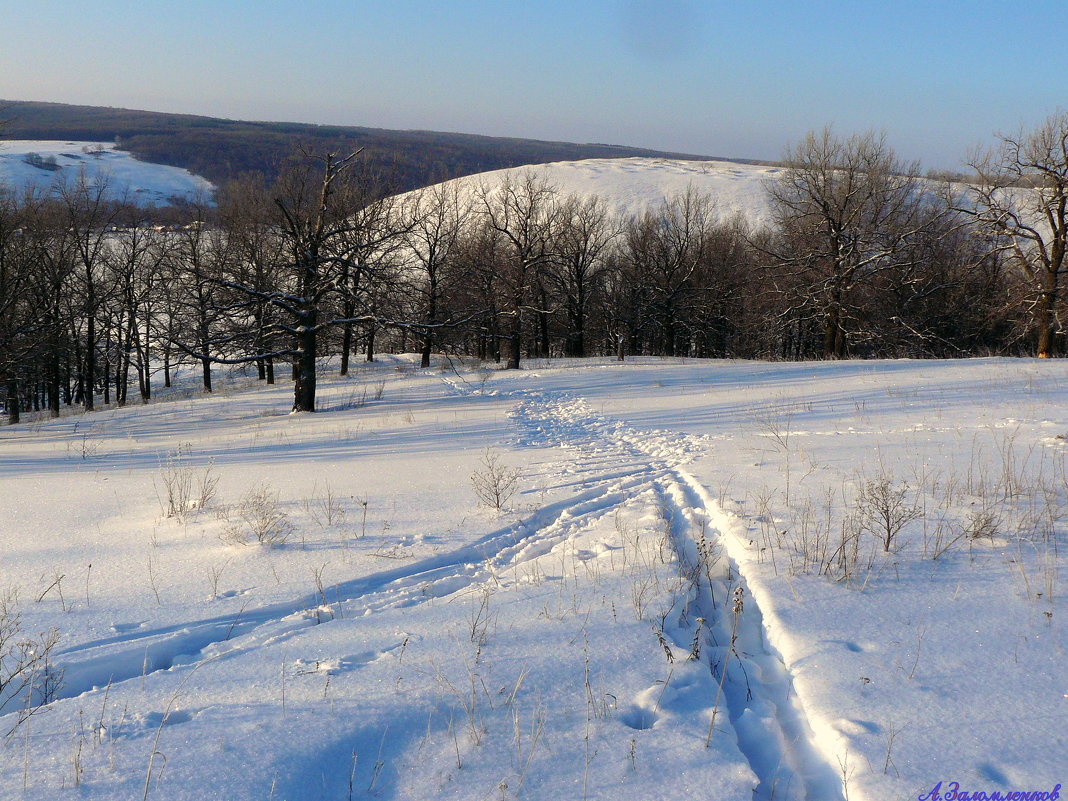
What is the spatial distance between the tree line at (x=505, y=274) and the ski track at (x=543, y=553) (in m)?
8.82

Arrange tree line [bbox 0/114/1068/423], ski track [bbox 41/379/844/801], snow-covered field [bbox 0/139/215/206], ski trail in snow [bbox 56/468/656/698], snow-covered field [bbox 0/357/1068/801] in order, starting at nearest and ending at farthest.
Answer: snow-covered field [bbox 0/357/1068/801] < ski track [bbox 41/379/844/801] < ski trail in snow [bbox 56/468/656/698] < tree line [bbox 0/114/1068/423] < snow-covered field [bbox 0/139/215/206]

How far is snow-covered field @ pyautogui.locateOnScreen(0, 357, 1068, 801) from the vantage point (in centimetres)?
262

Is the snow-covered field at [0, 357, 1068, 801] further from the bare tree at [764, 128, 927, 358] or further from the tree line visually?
the bare tree at [764, 128, 927, 358]

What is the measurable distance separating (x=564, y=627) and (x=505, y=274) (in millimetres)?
29218

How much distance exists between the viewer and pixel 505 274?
3194 cm

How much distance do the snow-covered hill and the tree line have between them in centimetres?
1588

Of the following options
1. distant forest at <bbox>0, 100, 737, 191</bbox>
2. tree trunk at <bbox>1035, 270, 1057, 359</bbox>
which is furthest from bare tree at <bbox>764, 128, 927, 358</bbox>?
distant forest at <bbox>0, 100, 737, 191</bbox>

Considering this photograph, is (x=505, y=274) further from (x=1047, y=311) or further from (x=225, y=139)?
(x=225, y=139)

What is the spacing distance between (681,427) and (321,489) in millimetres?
6521

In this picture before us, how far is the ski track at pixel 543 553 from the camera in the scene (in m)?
2.90

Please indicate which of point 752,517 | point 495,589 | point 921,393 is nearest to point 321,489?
point 495,589

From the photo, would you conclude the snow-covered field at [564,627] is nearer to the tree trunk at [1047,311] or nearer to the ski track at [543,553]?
the ski track at [543,553]

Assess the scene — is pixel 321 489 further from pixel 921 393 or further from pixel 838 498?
pixel 921 393

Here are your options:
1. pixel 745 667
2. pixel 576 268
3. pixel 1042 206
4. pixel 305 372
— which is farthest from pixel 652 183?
pixel 745 667
